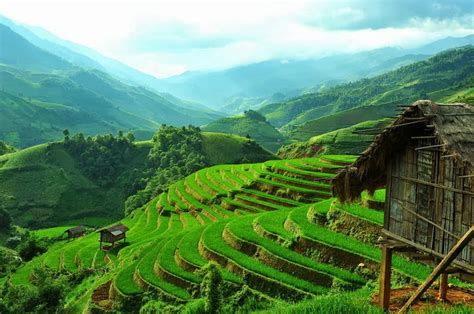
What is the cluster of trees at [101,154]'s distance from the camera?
113 m

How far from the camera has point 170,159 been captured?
10988 centimetres

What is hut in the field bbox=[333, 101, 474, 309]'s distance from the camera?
998 centimetres

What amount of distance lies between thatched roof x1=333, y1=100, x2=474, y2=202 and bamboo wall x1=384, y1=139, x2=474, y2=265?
0.32m

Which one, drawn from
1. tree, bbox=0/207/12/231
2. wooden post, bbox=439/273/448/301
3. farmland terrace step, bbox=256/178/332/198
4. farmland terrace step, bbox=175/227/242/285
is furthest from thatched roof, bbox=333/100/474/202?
tree, bbox=0/207/12/231

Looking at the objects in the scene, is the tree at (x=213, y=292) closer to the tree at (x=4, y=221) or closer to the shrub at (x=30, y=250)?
the shrub at (x=30, y=250)

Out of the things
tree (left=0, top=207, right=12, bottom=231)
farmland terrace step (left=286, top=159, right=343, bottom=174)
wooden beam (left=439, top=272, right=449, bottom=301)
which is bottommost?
tree (left=0, top=207, right=12, bottom=231)

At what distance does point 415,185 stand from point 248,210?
28367mm

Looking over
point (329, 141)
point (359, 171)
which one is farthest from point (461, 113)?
point (329, 141)

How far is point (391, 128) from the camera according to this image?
11648mm

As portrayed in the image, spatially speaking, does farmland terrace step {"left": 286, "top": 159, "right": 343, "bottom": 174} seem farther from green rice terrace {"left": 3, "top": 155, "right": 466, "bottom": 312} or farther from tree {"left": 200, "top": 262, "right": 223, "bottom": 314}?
tree {"left": 200, "top": 262, "right": 223, "bottom": 314}

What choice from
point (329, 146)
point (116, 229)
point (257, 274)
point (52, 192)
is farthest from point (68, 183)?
point (257, 274)

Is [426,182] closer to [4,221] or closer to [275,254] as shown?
[275,254]

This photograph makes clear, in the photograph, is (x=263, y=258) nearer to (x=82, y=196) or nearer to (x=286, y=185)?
(x=286, y=185)

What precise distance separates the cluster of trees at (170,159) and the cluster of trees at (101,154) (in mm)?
8614
